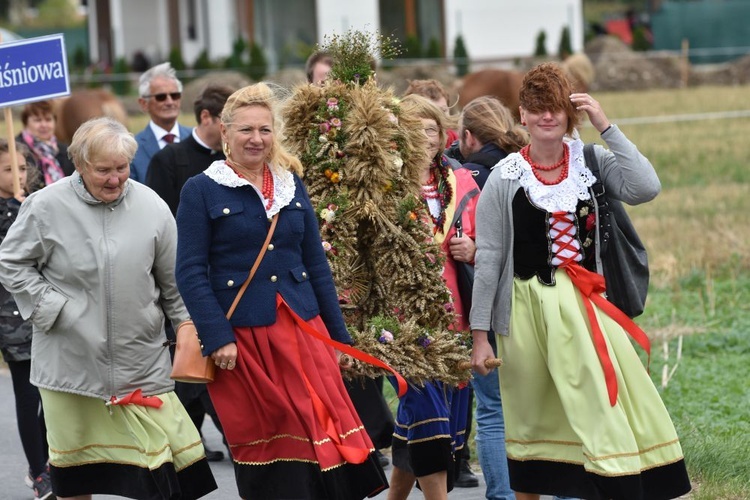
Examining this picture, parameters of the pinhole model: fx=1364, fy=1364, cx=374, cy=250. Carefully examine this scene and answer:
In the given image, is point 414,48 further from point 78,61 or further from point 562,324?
point 562,324

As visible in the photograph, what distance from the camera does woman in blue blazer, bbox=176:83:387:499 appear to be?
5.28 m

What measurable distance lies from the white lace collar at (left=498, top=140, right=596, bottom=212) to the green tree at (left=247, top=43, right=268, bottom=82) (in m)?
37.4

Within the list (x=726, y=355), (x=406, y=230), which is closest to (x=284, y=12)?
(x=726, y=355)

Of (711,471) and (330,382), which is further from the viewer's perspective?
(711,471)

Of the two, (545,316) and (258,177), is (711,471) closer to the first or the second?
(545,316)

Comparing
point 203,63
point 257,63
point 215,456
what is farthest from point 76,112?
point 257,63

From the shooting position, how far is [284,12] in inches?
1948

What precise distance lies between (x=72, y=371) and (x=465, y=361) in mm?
1640

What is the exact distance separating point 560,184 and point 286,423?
1470 millimetres

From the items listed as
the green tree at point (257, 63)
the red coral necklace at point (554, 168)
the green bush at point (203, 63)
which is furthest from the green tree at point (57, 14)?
the red coral necklace at point (554, 168)

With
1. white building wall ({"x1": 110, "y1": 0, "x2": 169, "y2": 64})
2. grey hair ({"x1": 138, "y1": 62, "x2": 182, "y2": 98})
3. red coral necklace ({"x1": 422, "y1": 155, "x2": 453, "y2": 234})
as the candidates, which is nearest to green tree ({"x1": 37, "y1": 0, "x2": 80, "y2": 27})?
white building wall ({"x1": 110, "y1": 0, "x2": 169, "y2": 64})

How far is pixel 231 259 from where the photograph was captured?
5328 mm

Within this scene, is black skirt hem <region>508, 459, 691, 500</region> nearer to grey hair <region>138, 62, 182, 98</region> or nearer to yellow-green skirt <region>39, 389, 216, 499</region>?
yellow-green skirt <region>39, 389, 216, 499</region>

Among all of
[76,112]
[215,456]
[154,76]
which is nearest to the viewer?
[215,456]
